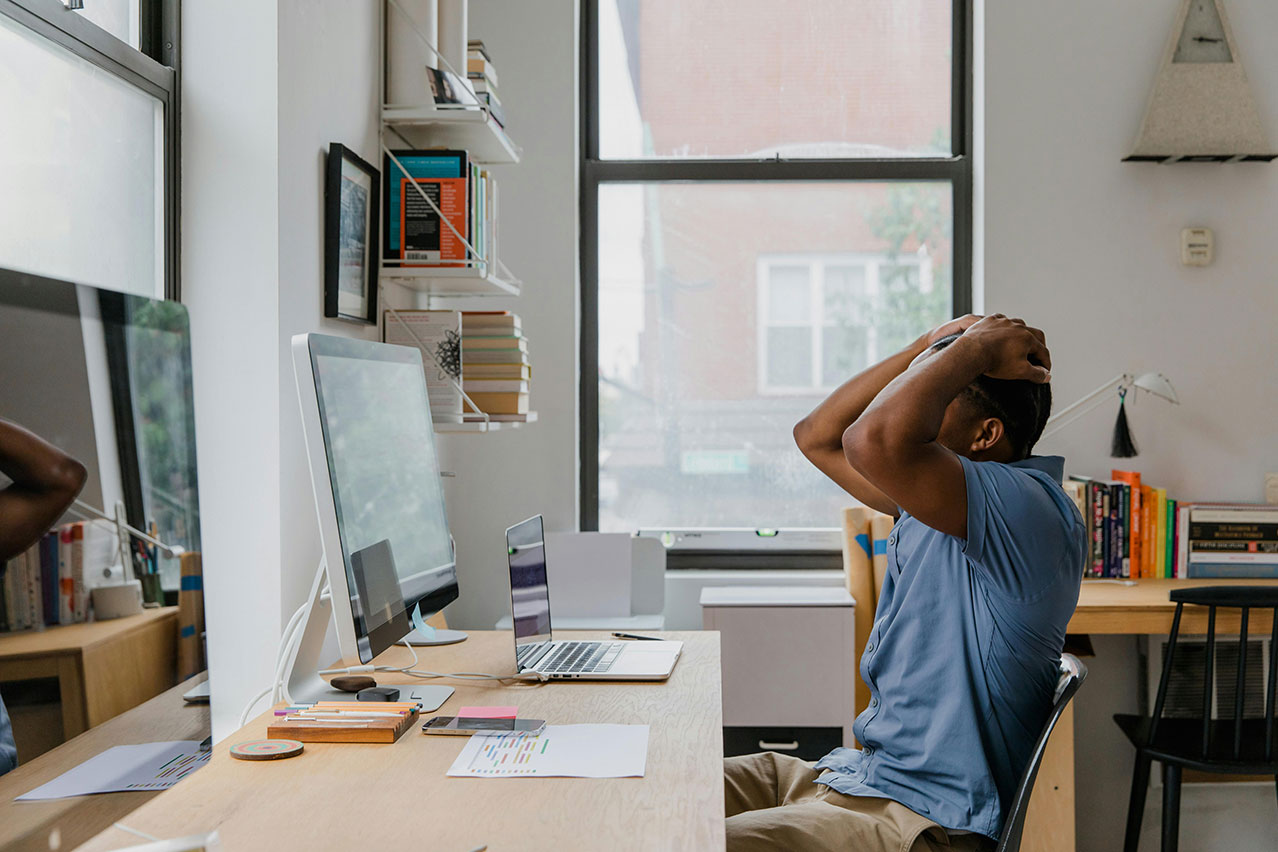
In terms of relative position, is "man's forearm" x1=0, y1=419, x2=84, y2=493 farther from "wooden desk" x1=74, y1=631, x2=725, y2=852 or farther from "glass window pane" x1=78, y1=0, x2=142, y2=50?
"glass window pane" x1=78, y1=0, x2=142, y2=50

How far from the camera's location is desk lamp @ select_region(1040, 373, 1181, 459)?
3.13 meters

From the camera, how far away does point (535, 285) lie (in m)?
3.46

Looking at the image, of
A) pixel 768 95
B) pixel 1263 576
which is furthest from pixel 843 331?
pixel 1263 576

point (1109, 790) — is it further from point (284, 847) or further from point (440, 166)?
point (284, 847)

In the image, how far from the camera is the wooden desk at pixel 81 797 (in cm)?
70

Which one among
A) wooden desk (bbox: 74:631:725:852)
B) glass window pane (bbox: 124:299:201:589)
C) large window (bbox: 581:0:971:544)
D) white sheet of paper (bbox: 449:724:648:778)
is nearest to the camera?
glass window pane (bbox: 124:299:201:589)

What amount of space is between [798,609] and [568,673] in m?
1.31

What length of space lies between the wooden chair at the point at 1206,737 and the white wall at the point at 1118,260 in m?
0.55

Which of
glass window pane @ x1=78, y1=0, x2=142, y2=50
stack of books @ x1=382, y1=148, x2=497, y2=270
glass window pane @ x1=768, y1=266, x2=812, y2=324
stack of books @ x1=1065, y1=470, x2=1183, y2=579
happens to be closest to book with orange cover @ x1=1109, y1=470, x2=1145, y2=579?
stack of books @ x1=1065, y1=470, x2=1183, y2=579

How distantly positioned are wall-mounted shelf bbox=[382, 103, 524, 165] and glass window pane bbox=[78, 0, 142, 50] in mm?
680

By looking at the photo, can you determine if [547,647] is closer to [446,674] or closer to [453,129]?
[446,674]

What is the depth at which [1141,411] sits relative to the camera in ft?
11.0

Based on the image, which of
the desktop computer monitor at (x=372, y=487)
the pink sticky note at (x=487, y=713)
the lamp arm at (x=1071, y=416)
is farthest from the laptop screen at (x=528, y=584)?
the lamp arm at (x=1071, y=416)

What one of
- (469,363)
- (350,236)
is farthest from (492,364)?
(350,236)
